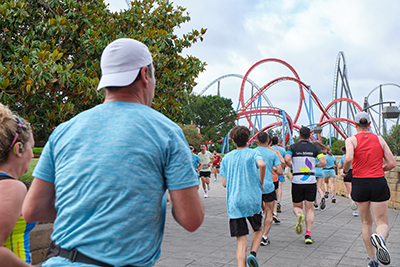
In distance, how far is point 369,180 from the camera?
15.6 feet

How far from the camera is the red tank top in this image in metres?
4.83

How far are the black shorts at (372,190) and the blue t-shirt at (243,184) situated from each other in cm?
125

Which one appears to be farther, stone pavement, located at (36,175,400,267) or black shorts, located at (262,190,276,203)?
black shorts, located at (262,190,276,203)

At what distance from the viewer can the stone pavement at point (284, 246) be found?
17.1 feet

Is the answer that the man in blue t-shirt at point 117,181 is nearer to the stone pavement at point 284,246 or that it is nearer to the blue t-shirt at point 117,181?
the blue t-shirt at point 117,181

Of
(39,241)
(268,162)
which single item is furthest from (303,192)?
(39,241)

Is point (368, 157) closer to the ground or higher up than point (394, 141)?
higher up

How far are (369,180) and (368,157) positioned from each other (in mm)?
294

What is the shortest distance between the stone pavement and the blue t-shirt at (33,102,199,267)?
3.83m

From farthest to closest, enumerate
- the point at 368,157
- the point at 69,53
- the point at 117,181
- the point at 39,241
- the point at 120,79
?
the point at 69,53, the point at 39,241, the point at 368,157, the point at 120,79, the point at 117,181

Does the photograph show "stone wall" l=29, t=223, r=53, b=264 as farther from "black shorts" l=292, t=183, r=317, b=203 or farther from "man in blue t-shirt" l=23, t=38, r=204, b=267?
"black shorts" l=292, t=183, r=317, b=203

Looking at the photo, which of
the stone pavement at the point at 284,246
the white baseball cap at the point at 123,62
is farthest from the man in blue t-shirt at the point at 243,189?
the white baseball cap at the point at 123,62

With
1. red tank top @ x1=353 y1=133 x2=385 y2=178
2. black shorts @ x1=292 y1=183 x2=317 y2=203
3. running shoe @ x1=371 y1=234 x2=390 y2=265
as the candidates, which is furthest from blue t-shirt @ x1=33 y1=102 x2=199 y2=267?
black shorts @ x1=292 y1=183 x2=317 y2=203

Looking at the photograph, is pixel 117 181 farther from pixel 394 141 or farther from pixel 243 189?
pixel 394 141
